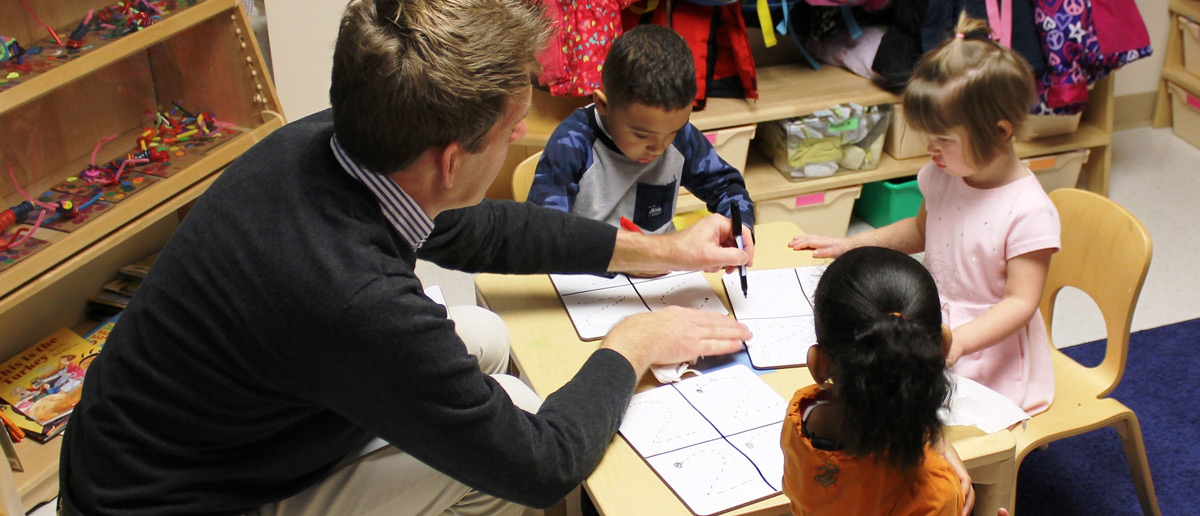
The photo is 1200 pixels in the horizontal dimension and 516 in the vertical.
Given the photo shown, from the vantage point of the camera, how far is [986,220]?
4.91ft

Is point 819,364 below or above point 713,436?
above

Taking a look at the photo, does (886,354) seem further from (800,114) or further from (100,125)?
(100,125)

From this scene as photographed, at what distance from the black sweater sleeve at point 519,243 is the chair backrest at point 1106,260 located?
2.75ft

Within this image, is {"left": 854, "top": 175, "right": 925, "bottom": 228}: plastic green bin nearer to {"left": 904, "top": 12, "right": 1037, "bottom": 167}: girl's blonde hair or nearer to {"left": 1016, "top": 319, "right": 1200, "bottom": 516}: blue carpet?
{"left": 1016, "top": 319, "right": 1200, "bottom": 516}: blue carpet

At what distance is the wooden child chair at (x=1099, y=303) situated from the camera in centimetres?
146

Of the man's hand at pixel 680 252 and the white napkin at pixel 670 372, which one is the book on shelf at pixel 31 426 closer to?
the man's hand at pixel 680 252

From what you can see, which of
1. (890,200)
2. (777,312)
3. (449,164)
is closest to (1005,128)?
(777,312)

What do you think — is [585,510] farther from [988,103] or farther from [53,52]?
[53,52]

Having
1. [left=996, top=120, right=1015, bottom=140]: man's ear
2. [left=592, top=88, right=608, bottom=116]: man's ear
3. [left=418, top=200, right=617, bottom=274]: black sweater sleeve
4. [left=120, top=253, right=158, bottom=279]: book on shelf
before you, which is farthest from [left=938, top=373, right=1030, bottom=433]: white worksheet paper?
[left=120, top=253, right=158, bottom=279]: book on shelf

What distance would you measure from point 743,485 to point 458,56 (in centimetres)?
59

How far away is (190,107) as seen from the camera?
236 centimetres

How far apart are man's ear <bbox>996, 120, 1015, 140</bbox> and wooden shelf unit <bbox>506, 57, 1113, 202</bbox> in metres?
1.19

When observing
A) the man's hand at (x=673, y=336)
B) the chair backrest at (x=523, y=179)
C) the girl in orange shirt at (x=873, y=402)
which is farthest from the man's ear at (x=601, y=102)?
the girl in orange shirt at (x=873, y=402)

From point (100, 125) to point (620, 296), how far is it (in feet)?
5.00
